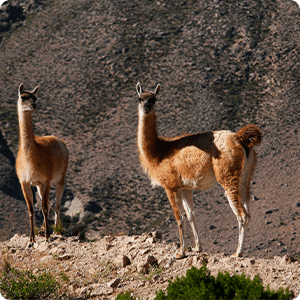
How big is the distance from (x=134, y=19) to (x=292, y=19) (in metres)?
13.7

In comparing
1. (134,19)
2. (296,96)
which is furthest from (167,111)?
(134,19)

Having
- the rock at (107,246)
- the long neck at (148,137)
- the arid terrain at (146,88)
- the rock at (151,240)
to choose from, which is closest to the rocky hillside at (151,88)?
the arid terrain at (146,88)

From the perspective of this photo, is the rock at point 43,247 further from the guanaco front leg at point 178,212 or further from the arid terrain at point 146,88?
the arid terrain at point 146,88

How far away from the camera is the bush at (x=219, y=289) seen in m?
6.38

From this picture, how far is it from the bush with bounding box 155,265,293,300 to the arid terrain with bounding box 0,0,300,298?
14.5m

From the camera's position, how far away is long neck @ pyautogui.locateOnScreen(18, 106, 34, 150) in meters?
→ 10.9

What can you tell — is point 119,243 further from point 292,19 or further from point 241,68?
point 292,19

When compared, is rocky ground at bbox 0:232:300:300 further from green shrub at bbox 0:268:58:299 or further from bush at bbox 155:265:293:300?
bush at bbox 155:265:293:300

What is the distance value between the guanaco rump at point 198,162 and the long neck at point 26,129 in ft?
10.3

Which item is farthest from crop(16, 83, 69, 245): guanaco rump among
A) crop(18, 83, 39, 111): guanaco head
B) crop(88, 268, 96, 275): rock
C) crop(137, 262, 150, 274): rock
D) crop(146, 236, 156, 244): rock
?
crop(137, 262, 150, 274): rock

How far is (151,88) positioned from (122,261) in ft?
78.8

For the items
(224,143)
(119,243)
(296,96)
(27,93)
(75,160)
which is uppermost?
(27,93)

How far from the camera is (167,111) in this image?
3120 centimetres

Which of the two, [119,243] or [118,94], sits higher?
[119,243]
